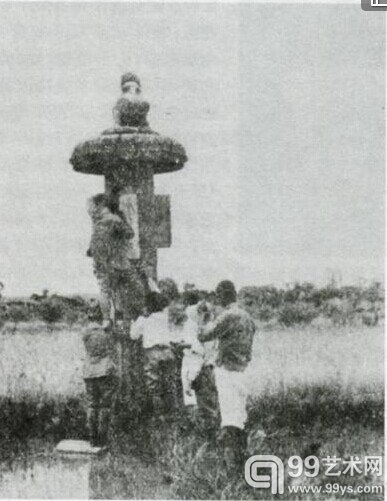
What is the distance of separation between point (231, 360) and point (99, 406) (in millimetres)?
1221

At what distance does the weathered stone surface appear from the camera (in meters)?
6.20

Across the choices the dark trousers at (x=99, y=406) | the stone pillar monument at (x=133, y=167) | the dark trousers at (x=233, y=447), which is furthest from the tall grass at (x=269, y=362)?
the stone pillar monument at (x=133, y=167)

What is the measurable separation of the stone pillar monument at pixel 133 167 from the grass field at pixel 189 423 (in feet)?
2.44

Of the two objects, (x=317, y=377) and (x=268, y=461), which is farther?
(x=317, y=377)

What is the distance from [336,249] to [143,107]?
7.17 ft

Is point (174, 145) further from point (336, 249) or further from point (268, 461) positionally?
point (268, 461)

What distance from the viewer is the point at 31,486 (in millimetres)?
5805

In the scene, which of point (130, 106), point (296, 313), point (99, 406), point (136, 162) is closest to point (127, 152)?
point (136, 162)

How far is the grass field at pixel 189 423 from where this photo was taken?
5.69 meters

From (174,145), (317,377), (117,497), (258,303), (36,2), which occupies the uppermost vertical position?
(36,2)

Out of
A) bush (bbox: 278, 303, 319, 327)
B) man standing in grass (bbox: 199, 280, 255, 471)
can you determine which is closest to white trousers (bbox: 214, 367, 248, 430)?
man standing in grass (bbox: 199, 280, 255, 471)

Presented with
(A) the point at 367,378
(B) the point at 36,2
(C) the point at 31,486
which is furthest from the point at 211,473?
(B) the point at 36,2

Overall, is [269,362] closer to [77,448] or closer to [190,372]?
[190,372]

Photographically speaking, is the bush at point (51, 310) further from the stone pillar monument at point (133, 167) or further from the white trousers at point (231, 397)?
the white trousers at point (231, 397)
